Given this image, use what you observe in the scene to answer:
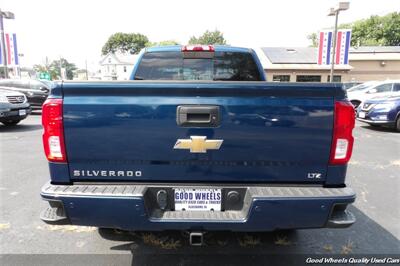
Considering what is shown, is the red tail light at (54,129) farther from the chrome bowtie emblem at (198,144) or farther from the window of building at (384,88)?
the window of building at (384,88)

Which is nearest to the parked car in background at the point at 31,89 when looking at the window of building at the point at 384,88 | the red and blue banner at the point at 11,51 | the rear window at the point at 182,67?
the red and blue banner at the point at 11,51

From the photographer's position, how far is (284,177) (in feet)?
7.65

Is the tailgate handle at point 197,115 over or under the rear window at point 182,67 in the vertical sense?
under

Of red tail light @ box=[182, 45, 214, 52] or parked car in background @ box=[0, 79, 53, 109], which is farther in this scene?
parked car in background @ box=[0, 79, 53, 109]

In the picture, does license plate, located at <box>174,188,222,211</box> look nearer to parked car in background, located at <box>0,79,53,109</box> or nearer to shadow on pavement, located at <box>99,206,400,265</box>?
shadow on pavement, located at <box>99,206,400,265</box>

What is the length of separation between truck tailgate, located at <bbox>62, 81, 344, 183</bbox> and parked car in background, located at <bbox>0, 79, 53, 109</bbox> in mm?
14383

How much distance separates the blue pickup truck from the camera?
2.21m

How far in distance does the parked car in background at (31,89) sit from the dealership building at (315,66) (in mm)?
21657

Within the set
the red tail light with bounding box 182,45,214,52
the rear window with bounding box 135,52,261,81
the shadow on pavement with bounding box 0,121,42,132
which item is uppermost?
the red tail light with bounding box 182,45,214,52

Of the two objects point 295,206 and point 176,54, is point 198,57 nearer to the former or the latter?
point 176,54

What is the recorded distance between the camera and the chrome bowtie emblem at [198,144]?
2.23m

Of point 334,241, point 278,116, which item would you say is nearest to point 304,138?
point 278,116

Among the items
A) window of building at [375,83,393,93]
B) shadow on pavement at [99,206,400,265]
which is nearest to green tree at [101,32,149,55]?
window of building at [375,83,393,93]

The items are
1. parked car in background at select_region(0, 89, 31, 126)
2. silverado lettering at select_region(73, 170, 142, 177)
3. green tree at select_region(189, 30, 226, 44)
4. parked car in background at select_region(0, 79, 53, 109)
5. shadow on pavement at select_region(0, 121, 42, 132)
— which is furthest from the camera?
green tree at select_region(189, 30, 226, 44)
